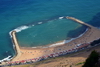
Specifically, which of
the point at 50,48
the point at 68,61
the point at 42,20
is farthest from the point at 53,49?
the point at 42,20

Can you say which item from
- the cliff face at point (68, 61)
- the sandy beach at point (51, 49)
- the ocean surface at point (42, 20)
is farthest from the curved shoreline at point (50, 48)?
the cliff face at point (68, 61)

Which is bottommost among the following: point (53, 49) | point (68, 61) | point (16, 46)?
point (53, 49)

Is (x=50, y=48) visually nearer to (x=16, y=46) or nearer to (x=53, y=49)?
(x=53, y=49)

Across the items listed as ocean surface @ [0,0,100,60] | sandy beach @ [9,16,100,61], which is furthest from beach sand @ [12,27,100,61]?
ocean surface @ [0,0,100,60]

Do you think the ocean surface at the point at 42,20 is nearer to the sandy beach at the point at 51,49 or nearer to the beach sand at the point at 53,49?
the sandy beach at the point at 51,49

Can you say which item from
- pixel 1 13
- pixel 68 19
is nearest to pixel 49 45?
pixel 68 19

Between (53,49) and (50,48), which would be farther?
(50,48)

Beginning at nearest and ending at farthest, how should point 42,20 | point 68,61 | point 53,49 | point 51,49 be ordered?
point 68,61, point 53,49, point 51,49, point 42,20

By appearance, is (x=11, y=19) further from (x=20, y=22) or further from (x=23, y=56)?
(x=23, y=56)

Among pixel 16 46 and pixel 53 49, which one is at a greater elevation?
pixel 16 46
